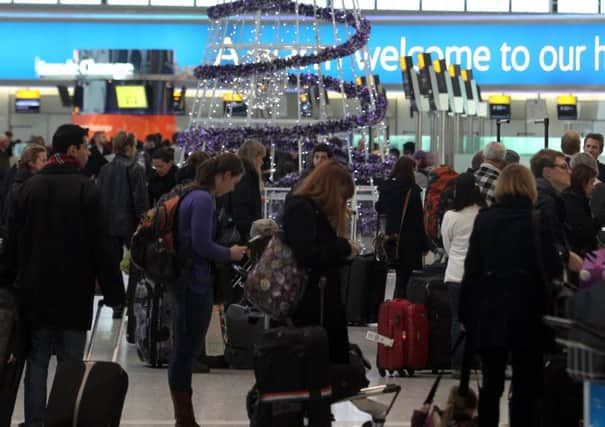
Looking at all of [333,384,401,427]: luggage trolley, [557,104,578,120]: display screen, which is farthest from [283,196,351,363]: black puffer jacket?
[557,104,578,120]: display screen

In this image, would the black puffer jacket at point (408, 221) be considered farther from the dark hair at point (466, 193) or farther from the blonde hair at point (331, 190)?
the blonde hair at point (331, 190)

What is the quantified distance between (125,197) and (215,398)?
4.02 metres

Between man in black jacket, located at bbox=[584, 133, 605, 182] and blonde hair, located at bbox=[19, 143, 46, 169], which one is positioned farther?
man in black jacket, located at bbox=[584, 133, 605, 182]

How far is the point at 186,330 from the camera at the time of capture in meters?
7.61

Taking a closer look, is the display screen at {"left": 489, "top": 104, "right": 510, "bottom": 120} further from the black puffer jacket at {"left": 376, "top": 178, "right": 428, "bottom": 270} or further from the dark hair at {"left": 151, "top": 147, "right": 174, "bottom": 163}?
the dark hair at {"left": 151, "top": 147, "right": 174, "bottom": 163}

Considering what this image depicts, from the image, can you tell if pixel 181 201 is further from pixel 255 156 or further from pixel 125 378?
pixel 255 156

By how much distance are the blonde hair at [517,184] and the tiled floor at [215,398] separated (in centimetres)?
177

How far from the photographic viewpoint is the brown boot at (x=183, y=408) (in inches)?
301

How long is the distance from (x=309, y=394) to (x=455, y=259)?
306cm

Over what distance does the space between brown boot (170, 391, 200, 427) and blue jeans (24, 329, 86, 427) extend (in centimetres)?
76

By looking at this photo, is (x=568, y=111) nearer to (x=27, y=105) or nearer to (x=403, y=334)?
(x=27, y=105)

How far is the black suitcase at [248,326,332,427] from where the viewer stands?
6516 millimetres

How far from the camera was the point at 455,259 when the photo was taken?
940 cm

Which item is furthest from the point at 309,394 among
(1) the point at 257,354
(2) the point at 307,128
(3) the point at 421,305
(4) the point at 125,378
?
(2) the point at 307,128
